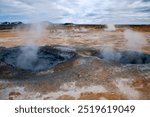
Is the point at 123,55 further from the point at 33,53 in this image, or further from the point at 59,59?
the point at 33,53

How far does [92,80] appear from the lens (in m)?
9.61

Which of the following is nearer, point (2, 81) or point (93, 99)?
point (93, 99)

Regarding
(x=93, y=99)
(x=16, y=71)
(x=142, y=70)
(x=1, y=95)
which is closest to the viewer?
(x=93, y=99)

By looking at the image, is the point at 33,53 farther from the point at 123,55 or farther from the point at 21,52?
the point at 123,55

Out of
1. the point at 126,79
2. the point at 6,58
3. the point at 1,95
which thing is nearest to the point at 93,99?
the point at 126,79

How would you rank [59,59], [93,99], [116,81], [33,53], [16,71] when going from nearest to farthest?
1. [93,99]
2. [116,81]
3. [16,71]
4. [59,59]
5. [33,53]

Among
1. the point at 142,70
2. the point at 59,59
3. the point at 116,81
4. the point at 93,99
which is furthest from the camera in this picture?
the point at 59,59

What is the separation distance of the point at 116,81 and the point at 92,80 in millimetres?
862

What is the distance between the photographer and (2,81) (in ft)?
33.1

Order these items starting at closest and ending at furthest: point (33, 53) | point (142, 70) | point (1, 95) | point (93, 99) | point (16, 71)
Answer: point (93, 99) → point (1, 95) → point (142, 70) → point (16, 71) → point (33, 53)

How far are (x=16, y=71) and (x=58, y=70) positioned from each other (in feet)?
6.00

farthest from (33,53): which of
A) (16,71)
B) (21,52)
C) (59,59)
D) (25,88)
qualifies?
(25,88)

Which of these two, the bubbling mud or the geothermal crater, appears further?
the bubbling mud

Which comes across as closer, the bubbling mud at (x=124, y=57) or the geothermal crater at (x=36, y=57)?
the geothermal crater at (x=36, y=57)
